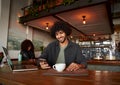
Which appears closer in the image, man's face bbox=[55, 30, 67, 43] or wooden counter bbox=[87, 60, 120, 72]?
man's face bbox=[55, 30, 67, 43]

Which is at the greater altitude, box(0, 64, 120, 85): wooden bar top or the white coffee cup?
the white coffee cup

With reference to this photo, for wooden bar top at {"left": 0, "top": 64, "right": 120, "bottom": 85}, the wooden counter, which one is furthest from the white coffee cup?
the wooden counter

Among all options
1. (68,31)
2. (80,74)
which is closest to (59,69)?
(80,74)

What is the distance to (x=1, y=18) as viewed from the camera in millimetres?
5617

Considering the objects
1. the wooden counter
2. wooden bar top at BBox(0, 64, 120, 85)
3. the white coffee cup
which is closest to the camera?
wooden bar top at BBox(0, 64, 120, 85)

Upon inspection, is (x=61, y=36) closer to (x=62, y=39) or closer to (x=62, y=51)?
(x=62, y=39)

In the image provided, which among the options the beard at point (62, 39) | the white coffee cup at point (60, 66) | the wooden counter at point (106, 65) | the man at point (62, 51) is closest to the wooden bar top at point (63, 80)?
the white coffee cup at point (60, 66)

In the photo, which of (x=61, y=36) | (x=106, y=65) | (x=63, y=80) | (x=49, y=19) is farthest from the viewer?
(x=49, y=19)

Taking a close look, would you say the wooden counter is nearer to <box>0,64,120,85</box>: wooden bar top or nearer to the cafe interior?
the cafe interior

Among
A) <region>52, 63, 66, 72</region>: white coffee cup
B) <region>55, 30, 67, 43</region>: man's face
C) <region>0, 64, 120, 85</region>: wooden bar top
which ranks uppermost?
<region>55, 30, 67, 43</region>: man's face

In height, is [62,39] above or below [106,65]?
above

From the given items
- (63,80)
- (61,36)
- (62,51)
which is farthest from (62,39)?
(63,80)

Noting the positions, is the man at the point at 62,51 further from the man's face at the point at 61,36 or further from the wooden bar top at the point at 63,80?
the wooden bar top at the point at 63,80

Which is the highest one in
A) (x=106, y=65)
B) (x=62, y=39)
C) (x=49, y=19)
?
(x=49, y=19)
